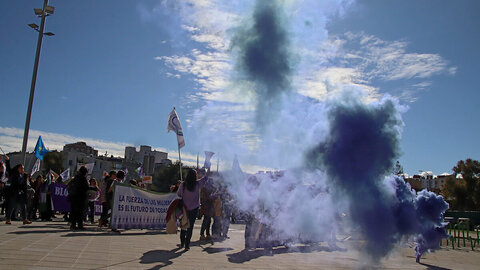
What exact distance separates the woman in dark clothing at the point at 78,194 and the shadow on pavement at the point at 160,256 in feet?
12.1

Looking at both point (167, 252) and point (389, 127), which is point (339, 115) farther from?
point (167, 252)

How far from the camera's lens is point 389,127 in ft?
25.3

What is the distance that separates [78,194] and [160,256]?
4382mm

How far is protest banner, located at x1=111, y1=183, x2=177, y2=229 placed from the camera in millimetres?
12070

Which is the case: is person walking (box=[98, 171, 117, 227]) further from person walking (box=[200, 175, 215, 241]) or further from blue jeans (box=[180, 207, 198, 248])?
blue jeans (box=[180, 207, 198, 248])

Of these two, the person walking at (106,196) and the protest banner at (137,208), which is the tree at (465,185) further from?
the person walking at (106,196)

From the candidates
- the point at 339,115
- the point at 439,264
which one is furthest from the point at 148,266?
the point at 439,264

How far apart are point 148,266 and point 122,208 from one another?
21.4 ft

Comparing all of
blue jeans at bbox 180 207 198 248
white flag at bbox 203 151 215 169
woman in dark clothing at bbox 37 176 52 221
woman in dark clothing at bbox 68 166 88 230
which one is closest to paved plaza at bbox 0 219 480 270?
blue jeans at bbox 180 207 198 248

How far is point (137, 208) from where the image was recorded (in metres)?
13.0

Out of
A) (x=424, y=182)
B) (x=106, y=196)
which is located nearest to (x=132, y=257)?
(x=106, y=196)

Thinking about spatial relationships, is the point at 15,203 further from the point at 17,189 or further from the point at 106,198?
the point at 106,198

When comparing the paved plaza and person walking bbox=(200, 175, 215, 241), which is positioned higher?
person walking bbox=(200, 175, 215, 241)

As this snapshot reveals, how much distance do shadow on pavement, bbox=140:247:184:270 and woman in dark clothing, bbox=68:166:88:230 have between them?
368 cm
